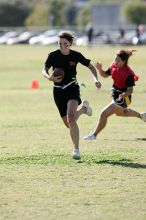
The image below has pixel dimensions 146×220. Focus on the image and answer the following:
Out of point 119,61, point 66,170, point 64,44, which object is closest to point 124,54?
point 119,61

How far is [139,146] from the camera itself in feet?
44.1

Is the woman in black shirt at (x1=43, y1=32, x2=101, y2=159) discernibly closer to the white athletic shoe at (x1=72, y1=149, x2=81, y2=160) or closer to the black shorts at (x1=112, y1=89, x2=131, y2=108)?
the white athletic shoe at (x1=72, y1=149, x2=81, y2=160)

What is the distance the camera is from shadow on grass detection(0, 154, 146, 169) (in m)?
11.4

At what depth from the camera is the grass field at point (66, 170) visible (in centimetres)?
845

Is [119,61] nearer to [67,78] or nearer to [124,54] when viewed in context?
[124,54]

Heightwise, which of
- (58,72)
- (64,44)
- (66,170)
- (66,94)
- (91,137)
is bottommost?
(91,137)

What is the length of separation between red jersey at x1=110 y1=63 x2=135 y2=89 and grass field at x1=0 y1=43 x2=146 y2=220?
98 centimetres

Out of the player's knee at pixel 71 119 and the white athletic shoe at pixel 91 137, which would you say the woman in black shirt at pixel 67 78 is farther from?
the white athletic shoe at pixel 91 137

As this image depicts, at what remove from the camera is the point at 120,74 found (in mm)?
13367

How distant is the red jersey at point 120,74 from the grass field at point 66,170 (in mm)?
980

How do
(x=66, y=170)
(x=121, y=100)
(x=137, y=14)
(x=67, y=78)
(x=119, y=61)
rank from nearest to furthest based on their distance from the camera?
(x=66, y=170)
(x=67, y=78)
(x=119, y=61)
(x=121, y=100)
(x=137, y=14)

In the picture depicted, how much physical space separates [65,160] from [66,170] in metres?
0.86

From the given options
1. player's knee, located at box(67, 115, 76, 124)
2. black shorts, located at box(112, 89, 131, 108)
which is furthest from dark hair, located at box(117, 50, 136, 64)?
player's knee, located at box(67, 115, 76, 124)

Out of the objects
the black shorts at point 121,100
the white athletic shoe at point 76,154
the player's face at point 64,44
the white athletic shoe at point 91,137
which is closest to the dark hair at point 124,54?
the black shorts at point 121,100
